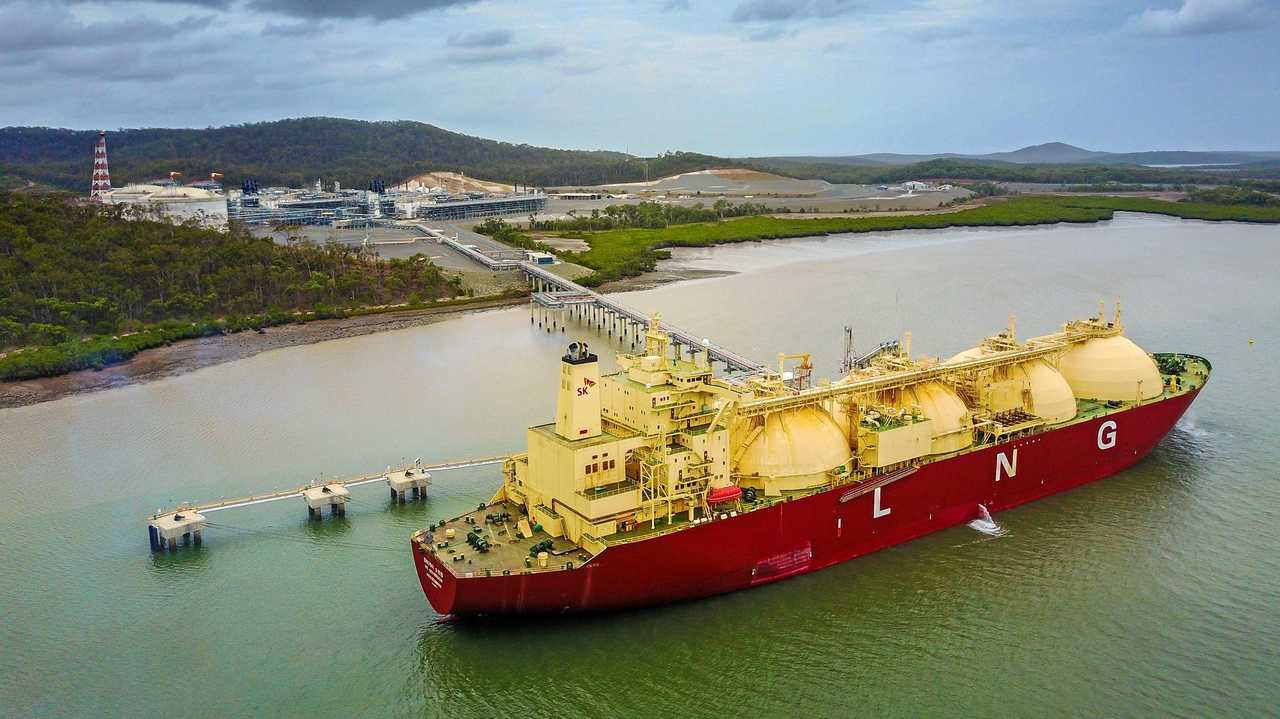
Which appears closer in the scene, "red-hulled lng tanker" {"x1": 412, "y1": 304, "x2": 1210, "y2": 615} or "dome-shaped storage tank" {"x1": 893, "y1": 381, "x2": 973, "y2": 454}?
"red-hulled lng tanker" {"x1": 412, "y1": 304, "x2": 1210, "y2": 615}

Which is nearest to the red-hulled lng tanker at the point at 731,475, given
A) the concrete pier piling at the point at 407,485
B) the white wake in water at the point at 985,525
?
the white wake in water at the point at 985,525

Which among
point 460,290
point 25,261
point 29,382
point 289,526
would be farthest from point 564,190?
point 289,526

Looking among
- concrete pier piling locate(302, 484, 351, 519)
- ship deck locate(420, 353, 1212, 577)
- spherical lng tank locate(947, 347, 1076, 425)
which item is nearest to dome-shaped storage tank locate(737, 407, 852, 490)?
ship deck locate(420, 353, 1212, 577)

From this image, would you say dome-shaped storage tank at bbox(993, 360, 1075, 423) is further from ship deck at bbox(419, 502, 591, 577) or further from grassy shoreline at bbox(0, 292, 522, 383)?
grassy shoreline at bbox(0, 292, 522, 383)

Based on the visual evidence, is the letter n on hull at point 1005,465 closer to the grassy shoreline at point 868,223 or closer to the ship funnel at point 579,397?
the ship funnel at point 579,397

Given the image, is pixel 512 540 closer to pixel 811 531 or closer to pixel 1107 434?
pixel 811 531
